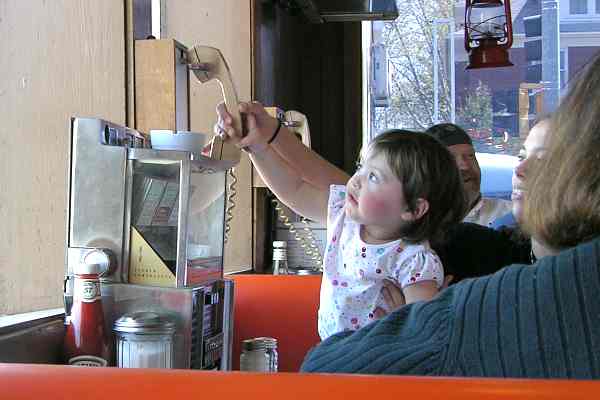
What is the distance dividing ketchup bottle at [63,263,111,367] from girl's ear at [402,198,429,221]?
57cm

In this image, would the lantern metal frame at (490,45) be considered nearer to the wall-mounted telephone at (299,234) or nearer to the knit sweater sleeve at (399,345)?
the wall-mounted telephone at (299,234)

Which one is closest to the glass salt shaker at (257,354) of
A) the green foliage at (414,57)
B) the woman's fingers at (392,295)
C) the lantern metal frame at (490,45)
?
the woman's fingers at (392,295)

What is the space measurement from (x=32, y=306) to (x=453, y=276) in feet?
2.72

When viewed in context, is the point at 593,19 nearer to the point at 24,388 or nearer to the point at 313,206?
the point at 313,206

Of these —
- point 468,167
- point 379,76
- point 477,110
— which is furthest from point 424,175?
point 477,110

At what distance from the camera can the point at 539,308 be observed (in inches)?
31.5

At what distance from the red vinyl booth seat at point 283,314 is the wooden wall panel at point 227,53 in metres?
0.79

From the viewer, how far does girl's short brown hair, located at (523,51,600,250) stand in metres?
0.84

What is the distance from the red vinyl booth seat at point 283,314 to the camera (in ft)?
6.47

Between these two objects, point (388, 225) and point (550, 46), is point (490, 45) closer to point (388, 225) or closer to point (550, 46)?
point (550, 46)

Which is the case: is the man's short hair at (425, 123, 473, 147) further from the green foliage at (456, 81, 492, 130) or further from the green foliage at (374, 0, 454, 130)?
the green foliage at (456, 81, 492, 130)

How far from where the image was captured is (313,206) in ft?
6.39

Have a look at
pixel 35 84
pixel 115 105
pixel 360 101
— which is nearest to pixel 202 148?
pixel 35 84

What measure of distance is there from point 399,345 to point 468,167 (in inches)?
68.0
